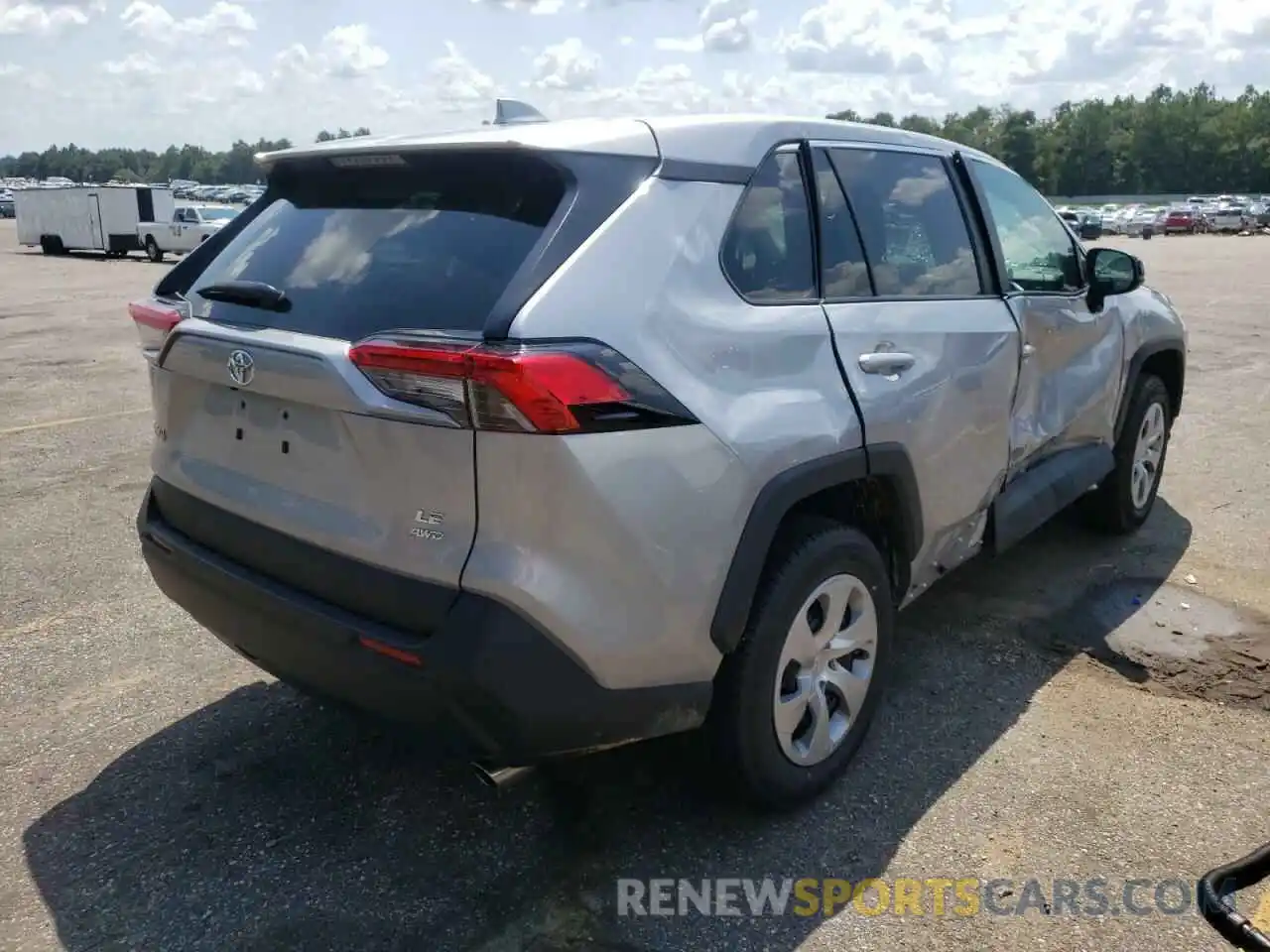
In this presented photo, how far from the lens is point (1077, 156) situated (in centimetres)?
11706

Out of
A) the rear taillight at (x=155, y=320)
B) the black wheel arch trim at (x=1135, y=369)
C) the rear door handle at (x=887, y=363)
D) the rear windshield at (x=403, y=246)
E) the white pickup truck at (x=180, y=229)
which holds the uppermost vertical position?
the rear windshield at (x=403, y=246)

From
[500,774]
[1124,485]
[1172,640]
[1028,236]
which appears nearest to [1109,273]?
[1028,236]

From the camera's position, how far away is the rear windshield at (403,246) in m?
2.46

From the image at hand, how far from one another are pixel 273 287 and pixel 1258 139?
413 feet

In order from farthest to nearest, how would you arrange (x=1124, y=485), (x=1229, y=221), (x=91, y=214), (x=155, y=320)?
(x=1229, y=221), (x=91, y=214), (x=1124, y=485), (x=155, y=320)

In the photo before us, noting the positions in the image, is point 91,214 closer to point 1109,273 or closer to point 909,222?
point 1109,273

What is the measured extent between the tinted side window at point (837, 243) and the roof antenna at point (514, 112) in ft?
2.70

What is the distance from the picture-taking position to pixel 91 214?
108 ft

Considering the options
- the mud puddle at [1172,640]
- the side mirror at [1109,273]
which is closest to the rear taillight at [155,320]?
the mud puddle at [1172,640]

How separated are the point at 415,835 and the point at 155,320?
1.63 m

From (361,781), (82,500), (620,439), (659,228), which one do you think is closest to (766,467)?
(620,439)

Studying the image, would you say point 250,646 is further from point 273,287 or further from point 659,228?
point 659,228

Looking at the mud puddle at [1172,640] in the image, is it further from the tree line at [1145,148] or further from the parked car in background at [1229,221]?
the tree line at [1145,148]

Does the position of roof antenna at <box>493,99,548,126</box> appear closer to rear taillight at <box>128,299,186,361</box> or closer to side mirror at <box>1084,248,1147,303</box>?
rear taillight at <box>128,299,186,361</box>
